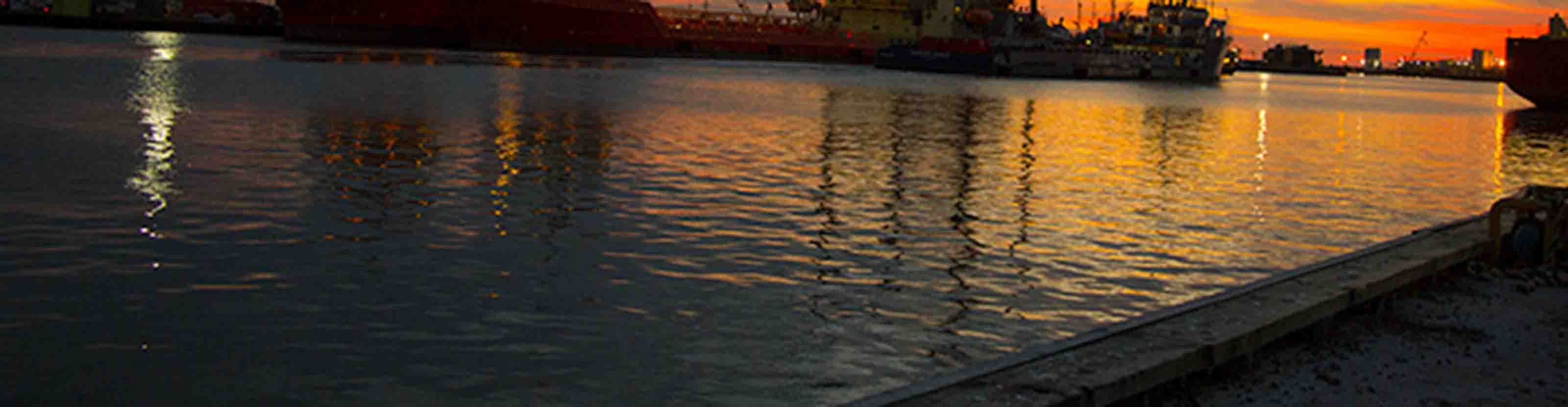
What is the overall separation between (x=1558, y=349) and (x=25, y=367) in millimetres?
9215

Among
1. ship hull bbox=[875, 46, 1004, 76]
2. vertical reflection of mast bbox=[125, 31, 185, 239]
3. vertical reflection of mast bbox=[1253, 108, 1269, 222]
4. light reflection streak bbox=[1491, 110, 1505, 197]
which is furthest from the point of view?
ship hull bbox=[875, 46, 1004, 76]

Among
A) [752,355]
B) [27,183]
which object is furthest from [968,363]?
[27,183]

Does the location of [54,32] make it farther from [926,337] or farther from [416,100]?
[926,337]

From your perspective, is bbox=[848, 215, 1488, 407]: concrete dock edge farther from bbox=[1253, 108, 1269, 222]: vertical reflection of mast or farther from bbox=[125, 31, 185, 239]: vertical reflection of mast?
bbox=[125, 31, 185, 239]: vertical reflection of mast

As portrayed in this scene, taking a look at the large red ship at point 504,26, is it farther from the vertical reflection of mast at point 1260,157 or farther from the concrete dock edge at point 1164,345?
the concrete dock edge at point 1164,345

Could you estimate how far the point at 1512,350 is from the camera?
8.71 metres

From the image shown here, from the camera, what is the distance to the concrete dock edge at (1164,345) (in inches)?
248

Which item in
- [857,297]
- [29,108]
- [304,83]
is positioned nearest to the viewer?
[857,297]

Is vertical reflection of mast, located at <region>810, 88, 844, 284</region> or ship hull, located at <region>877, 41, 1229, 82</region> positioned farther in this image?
ship hull, located at <region>877, 41, 1229, 82</region>

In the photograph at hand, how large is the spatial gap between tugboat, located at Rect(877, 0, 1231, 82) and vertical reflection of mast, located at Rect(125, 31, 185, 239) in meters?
73.1

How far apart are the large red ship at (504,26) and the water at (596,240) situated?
7329 centimetres

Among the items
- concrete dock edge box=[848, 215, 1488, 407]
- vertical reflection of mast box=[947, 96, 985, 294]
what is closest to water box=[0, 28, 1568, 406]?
vertical reflection of mast box=[947, 96, 985, 294]

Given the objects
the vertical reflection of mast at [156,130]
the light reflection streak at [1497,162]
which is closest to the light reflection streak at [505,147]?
the vertical reflection of mast at [156,130]

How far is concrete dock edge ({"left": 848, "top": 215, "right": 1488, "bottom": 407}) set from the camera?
248 inches
